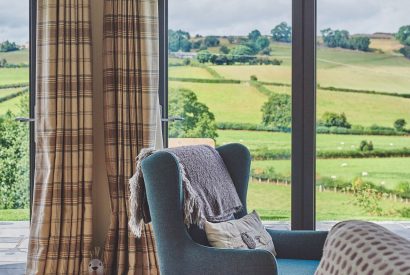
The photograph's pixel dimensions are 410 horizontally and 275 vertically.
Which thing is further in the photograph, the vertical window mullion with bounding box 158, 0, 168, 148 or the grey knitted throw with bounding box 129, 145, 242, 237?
the vertical window mullion with bounding box 158, 0, 168, 148

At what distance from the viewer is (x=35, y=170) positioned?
393 centimetres

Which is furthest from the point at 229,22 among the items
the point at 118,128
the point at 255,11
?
the point at 118,128

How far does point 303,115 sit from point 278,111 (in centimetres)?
16

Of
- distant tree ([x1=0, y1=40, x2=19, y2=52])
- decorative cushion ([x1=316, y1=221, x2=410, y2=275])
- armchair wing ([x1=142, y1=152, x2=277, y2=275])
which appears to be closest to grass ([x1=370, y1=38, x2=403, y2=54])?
armchair wing ([x1=142, y1=152, x2=277, y2=275])

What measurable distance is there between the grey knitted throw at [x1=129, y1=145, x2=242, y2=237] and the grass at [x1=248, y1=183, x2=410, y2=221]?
0.87 metres

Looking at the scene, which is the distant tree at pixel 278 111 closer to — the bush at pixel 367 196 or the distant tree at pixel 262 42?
the distant tree at pixel 262 42

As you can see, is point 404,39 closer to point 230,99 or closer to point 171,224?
point 230,99

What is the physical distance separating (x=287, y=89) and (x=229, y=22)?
566mm

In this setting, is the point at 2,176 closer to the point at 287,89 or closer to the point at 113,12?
the point at 113,12

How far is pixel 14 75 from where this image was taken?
416 centimetres

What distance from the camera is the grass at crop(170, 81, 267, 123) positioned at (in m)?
4.17

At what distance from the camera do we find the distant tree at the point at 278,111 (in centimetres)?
411

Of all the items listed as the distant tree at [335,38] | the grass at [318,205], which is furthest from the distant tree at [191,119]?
the distant tree at [335,38]

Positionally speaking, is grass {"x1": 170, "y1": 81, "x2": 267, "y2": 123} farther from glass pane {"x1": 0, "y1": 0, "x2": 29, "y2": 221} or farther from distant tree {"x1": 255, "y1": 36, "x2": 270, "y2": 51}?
glass pane {"x1": 0, "y1": 0, "x2": 29, "y2": 221}
